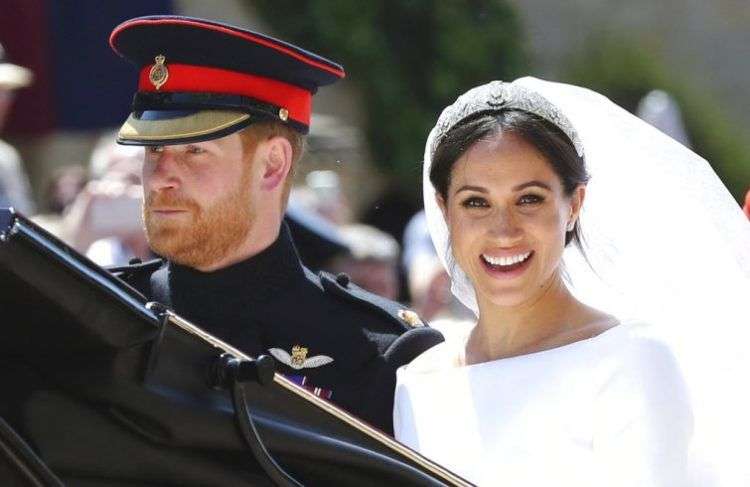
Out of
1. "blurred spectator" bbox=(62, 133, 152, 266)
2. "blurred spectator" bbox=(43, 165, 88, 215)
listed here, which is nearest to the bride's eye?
"blurred spectator" bbox=(62, 133, 152, 266)

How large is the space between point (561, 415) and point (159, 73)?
111cm

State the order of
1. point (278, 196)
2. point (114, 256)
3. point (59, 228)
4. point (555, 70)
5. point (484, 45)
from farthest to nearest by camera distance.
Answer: point (555, 70), point (484, 45), point (59, 228), point (114, 256), point (278, 196)

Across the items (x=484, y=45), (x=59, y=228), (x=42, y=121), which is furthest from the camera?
(x=484, y=45)

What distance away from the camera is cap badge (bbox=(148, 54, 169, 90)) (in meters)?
3.38

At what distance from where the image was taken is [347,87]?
16.4 metres

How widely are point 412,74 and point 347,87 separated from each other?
0.65 meters

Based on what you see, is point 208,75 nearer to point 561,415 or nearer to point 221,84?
point 221,84

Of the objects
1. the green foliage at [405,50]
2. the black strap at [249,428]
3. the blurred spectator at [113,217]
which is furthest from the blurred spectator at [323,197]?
the black strap at [249,428]

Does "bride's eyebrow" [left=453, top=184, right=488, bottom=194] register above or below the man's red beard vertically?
above

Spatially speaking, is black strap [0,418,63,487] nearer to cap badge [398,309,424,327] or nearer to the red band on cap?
the red band on cap

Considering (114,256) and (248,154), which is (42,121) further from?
(248,154)

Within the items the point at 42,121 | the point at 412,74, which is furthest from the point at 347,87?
the point at 42,121

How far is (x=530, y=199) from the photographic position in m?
3.00

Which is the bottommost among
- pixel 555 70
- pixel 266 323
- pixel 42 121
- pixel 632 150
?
pixel 266 323
